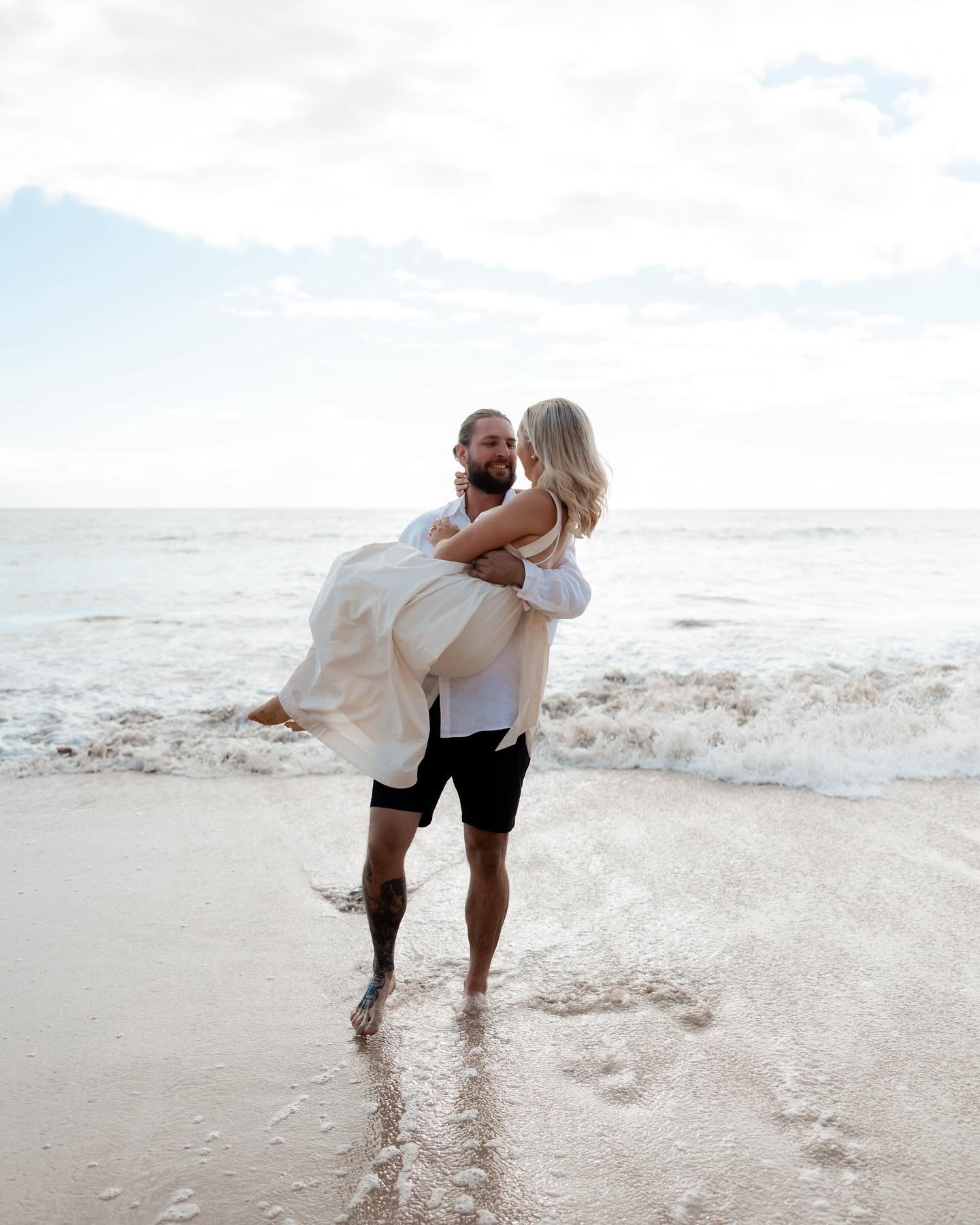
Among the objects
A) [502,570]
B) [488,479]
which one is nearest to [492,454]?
[488,479]

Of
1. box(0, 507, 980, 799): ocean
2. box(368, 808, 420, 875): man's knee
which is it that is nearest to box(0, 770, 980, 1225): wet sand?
box(368, 808, 420, 875): man's knee

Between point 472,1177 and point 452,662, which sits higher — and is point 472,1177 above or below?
below

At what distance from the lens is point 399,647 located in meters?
2.81

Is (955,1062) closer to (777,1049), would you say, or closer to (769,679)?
(777,1049)

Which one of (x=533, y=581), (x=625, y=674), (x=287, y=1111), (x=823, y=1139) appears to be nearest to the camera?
(x=823, y=1139)

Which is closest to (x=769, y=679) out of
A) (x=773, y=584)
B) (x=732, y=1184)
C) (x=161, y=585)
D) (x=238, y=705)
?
(x=238, y=705)

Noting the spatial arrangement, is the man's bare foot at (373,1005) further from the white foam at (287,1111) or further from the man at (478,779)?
the white foam at (287,1111)

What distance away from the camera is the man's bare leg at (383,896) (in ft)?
9.49

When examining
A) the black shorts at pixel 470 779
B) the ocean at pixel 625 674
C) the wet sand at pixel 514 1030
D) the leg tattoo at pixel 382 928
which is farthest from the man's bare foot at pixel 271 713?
the ocean at pixel 625 674

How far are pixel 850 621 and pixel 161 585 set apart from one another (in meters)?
13.7

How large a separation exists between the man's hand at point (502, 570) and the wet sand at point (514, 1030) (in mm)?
1393

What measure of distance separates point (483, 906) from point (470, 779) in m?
0.45

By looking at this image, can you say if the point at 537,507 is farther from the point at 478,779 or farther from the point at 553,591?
the point at 478,779

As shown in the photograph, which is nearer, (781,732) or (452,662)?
(452,662)
